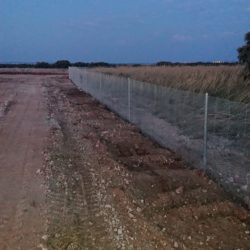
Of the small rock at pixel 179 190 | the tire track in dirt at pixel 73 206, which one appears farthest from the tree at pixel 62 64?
the small rock at pixel 179 190

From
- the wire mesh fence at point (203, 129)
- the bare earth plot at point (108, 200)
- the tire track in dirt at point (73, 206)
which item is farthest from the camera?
the wire mesh fence at point (203, 129)

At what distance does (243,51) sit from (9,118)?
8.35m

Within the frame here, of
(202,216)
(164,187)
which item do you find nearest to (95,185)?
(164,187)

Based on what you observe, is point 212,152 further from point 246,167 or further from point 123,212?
point 123,212

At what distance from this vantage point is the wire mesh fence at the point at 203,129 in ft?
28.8

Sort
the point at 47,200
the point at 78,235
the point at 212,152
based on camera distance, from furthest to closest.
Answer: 1. the point at 212,152
2. the point at 47,200
3. the point at 78,235

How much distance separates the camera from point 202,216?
750cm

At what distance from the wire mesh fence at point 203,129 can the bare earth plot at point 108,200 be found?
11.3 inches

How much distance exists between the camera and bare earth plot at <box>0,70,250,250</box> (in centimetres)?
652

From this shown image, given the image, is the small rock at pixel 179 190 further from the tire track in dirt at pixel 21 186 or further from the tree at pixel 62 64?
the tree at pixel 62 64

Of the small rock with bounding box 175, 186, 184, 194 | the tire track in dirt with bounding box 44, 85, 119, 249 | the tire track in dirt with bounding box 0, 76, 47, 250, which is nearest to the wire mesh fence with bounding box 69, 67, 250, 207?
the small rock with bounding box 175, 186, 184, 194

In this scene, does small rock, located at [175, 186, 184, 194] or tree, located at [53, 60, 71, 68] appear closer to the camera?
small rock, located at [175, 186, 184, 194]

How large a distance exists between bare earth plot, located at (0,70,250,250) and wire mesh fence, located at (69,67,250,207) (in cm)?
29

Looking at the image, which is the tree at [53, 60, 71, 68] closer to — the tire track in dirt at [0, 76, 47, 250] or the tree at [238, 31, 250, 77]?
the tree at [238, 31, 250, 77]
